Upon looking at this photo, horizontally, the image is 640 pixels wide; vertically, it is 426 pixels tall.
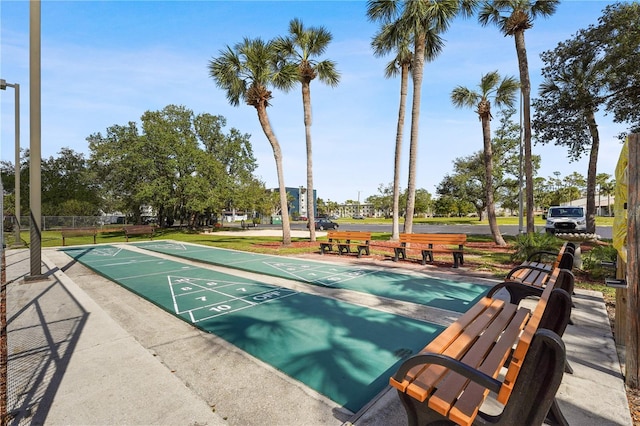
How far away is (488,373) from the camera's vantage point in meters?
2.16

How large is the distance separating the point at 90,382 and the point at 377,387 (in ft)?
9.96

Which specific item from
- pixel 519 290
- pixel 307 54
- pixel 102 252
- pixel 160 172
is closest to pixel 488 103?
pixel 307 54

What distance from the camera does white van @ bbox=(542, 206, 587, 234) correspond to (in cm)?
2027

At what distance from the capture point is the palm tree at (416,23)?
43.2ft

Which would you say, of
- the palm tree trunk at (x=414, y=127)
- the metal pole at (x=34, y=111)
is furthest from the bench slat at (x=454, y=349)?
the palm tree trunk at (x=414, y=127)

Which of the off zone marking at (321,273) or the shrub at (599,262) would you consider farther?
the off zone marking at (321,273)

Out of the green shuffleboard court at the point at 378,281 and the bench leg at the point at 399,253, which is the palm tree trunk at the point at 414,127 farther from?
the green shuffleboard court at the point at 378,281

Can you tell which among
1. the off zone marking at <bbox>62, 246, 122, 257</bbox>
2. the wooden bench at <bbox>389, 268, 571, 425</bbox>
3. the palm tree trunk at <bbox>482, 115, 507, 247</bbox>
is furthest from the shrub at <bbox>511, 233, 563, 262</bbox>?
the off zone marking at <bbox>62, 246, 122, 257</bbox>

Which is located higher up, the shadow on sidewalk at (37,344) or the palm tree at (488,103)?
the palm tree at (488,103)

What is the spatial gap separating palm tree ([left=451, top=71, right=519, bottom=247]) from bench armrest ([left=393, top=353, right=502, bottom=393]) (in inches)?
641

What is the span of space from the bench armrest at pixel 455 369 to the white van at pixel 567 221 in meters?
23.4

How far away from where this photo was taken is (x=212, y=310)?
19.1ft

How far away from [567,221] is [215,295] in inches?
911

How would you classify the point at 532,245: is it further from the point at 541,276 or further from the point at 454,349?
the point at 454,349
